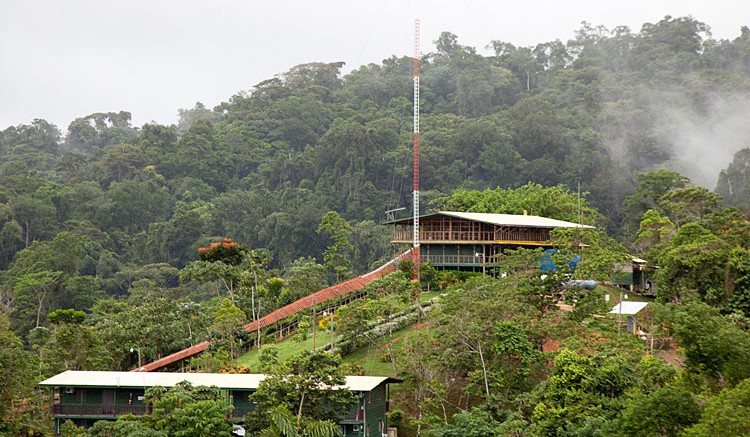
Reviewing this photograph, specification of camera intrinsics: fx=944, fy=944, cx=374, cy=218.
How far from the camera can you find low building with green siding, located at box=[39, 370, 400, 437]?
2766 cm

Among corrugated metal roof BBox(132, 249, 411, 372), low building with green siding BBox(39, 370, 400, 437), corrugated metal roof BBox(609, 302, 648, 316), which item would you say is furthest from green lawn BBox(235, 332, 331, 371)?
corrugated metal roof BBox(609, 302, 648, 316)

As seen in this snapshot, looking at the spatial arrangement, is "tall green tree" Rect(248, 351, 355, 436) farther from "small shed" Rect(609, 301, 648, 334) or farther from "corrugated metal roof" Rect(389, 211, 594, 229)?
"corrugated metal roof" Rect(389, 211, 594, 229)

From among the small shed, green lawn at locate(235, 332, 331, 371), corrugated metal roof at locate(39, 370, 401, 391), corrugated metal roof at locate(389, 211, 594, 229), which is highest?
corrugated metal roof at locate(389, 211, 594, 229)

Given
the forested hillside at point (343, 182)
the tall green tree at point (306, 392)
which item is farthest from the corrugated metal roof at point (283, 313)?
the tall green tree at point (306, 392)

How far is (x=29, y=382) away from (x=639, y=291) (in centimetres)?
2576

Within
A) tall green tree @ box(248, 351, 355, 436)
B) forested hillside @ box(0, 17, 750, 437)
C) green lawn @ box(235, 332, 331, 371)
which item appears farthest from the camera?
forested hillside @ box(0, 17, 750, 437)

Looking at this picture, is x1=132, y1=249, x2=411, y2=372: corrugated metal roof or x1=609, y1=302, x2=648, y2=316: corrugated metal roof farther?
x1=132, y1=249, x2=411, y2=372: corrugated metal roof

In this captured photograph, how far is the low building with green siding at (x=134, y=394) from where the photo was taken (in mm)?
27656

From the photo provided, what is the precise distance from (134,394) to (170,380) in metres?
1.37

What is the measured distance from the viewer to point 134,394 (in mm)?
28781

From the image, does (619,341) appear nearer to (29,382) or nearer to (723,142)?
(29,382)

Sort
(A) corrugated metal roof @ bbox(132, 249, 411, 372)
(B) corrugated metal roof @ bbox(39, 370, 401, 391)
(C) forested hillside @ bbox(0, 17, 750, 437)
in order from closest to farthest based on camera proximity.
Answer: (B) corrugated metal roof @ bbox(39, 370, 401, 391) < (A) corrugated metal roof @ bbox(132, 249, 411, 372) < (C) forested hillside @ bbox(0, 17, 750, 437)

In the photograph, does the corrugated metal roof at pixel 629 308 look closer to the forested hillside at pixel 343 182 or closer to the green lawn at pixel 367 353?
the forested hillside at pixel 343 182

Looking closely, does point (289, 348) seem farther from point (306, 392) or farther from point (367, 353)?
point (306, 392)
